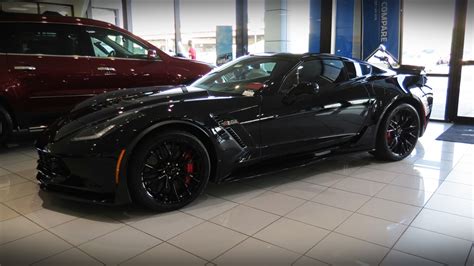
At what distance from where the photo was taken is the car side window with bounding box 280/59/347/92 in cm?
342

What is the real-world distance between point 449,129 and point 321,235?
425 centimetres

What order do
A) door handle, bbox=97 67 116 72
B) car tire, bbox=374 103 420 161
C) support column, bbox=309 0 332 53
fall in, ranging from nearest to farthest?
car tire, bbox=374 103 420 161 < door handle, bbox=97 67 116 72 < support column, bbox=309 0 332 53

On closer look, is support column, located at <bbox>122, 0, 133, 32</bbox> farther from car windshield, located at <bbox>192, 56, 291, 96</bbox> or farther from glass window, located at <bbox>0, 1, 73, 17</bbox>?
car windshield, located at <bbox>192, 56, 291, 96</bbox>

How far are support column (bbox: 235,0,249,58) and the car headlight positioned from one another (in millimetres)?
6055

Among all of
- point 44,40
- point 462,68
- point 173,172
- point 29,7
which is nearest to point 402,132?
point 173,172

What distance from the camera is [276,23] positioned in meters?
8.10

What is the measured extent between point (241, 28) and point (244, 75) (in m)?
5.05

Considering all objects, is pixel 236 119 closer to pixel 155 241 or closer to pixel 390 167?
pixel 155 241

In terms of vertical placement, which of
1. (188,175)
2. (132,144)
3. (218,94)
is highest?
(218,94)

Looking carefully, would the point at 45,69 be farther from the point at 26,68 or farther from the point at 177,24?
the point at 177,24

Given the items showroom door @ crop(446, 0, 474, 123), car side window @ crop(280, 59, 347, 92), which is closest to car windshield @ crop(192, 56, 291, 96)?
car side window @ crop(280, 59, 347, 92)

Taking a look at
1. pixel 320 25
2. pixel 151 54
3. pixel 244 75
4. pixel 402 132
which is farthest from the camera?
pixel 320 25

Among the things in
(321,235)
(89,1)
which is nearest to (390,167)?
(321,235)

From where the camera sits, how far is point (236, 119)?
301 centimetres
